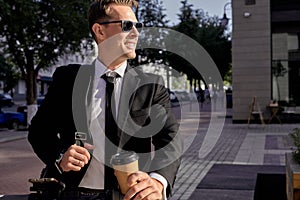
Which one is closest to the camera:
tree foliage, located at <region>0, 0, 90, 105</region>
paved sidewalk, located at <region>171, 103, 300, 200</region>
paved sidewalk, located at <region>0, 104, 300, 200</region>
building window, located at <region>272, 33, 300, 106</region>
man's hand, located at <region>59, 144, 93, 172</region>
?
man's hand, located at <region>59, 144, 93, 172</region>

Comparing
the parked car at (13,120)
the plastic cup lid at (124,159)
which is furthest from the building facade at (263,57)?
the plastic cup lid at (124,159)

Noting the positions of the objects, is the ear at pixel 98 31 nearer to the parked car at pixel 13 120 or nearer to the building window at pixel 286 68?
the building window at pixel 286 68

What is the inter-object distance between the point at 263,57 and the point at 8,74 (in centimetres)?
3165

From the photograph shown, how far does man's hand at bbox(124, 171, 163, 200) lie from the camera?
4.26 ft

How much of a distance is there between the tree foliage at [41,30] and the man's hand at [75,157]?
1432 centimetres

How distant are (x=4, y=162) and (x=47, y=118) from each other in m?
8.59

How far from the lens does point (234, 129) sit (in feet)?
55.3

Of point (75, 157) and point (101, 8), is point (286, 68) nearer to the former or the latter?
point (101, 8)

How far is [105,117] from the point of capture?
1621 mm

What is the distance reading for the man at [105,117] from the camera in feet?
5.17

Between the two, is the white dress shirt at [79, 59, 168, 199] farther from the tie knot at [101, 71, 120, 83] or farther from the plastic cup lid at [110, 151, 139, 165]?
the plastic cup lid at [110, 151, 139, 165]

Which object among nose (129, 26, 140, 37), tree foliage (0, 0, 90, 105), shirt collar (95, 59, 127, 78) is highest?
tree foliage (0, 0, 90, 105)

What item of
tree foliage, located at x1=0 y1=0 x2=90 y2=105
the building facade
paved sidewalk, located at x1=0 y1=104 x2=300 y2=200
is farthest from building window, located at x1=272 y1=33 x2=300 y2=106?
tree foliage, located at x1=0 y1=0 x2=90 y2=105

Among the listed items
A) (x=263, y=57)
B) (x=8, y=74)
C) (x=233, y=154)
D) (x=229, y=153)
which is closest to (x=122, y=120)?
(x=233, y=154)
